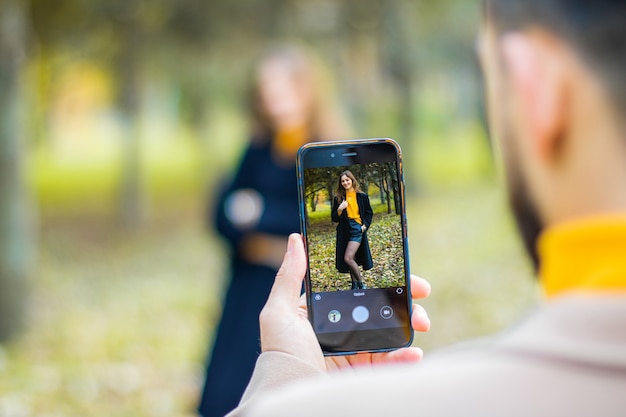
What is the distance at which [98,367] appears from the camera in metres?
6.29

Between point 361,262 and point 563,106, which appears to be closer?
point 563,106

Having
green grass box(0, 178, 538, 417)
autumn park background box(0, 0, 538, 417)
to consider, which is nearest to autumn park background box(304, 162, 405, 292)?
autumn park background box(0, 0, 538, 417)

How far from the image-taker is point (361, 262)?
1.42m

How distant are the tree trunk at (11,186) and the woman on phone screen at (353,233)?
580cm

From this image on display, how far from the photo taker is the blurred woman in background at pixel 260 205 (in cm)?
411

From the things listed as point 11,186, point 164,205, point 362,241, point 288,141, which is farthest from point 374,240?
point 164,205

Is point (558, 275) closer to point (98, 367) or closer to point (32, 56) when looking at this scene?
point (98, 367)

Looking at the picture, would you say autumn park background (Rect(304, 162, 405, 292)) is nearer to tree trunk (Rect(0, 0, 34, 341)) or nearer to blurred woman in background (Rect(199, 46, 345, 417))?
blurred woman in background (Rect(199, 46, 345, 417))

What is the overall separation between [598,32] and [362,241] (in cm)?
68

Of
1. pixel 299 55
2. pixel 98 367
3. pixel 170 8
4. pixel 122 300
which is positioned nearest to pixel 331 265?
pixel 299 55

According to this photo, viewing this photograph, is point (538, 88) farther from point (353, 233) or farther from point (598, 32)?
point (353, 233)

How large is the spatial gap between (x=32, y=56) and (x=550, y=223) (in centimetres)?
1317

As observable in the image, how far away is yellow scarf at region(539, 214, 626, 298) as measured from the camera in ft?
2.49

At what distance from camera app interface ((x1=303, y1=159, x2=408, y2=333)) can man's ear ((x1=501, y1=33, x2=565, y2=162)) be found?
588 millimetres
